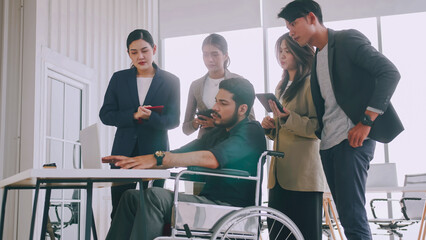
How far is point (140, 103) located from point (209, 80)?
19.8 inches

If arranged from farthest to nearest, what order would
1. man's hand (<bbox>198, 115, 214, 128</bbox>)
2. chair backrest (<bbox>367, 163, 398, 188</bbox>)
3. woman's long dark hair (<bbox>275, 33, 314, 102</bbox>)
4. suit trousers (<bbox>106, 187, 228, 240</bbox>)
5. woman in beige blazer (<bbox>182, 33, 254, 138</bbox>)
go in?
chair backrest (<bbox>367, 163, 398, 188</bbox>), woman in beige blazer (<bbox>182, 33, 254, 138</bbox>), man's hand (<bbox>198, 115, 214, 128</bbox>), woman's long dark hair (<bbox>275, 33, 314, 102</bbox>), suit trousers (<bbox>106, 187, 228, 240</bbox>)

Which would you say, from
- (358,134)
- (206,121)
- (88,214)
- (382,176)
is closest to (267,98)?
(206,121)

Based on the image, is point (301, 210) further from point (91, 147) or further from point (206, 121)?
point (91, 147)

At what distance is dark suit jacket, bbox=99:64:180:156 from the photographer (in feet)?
9.10

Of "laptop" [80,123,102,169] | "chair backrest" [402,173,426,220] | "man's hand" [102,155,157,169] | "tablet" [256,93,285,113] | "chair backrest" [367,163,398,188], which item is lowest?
"chair backrest" [402,173,426,220]

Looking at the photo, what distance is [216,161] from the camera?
87.7 inches

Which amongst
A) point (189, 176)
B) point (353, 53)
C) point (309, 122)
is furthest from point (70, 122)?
point (353, 53)

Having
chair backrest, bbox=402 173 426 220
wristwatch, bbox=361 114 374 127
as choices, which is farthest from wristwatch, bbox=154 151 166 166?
chair backrest, bbox=402 173 426 220

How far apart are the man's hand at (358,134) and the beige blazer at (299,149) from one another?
0.43 meters

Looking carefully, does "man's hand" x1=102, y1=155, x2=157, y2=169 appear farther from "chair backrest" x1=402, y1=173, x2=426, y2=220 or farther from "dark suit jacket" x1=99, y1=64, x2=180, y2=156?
"chair backrest" x1=402, y1=173, x2=426, y2=220

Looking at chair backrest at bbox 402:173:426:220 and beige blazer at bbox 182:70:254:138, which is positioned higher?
beige blazer at bbox 182:70:254:138

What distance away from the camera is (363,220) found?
209cm

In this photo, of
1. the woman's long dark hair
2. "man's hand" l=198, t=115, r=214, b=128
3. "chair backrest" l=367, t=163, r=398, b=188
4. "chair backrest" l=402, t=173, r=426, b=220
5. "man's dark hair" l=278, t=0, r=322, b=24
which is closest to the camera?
"man's dark hair" l=278, t=0, r=322, b=24

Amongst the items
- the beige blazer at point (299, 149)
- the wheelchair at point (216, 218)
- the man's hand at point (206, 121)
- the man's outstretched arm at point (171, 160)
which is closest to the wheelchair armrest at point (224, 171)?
the wheelchair at point (216, 218)
